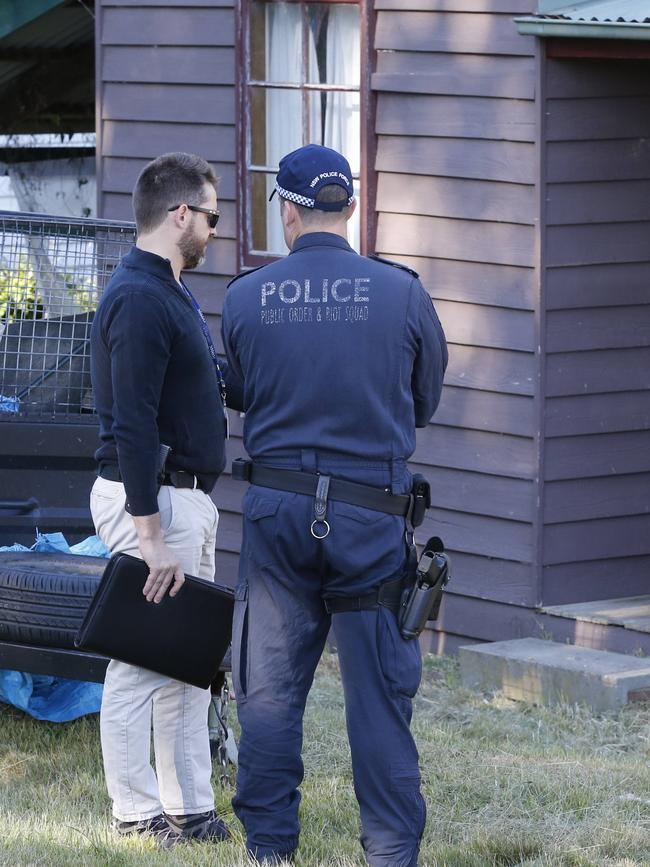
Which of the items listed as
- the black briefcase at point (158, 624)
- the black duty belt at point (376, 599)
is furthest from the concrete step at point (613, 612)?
the black duty belt at point (376, 599)

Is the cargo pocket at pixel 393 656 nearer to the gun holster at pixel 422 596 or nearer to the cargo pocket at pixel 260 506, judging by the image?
the gun holster at pixel 422 596

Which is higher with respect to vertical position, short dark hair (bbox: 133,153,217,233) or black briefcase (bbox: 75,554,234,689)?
short dark hair (bbox: 133,153,217,233)

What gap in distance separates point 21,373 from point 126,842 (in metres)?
2.04

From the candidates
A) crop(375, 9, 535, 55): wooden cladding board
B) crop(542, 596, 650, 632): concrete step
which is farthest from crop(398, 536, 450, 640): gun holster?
crop(375, 9, 535, 55): wooden cladding board

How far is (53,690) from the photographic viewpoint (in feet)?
17.4

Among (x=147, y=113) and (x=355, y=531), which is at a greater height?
(x=147, y=113)

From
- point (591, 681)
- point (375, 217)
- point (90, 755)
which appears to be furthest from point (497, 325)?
point (90, 755)

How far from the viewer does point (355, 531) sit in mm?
3602

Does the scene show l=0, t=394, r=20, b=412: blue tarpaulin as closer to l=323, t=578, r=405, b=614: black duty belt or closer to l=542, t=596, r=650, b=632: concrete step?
l=323, t=578, r=405, b=614: black duty belt

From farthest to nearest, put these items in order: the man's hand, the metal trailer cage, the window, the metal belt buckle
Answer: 1. the window
2. the metal trailer cage
3. the man's hand
4. the metal belt buckle

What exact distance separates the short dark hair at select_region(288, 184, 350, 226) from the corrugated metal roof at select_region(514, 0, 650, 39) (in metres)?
2.53

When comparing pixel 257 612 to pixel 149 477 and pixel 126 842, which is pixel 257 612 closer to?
pixel 149 477

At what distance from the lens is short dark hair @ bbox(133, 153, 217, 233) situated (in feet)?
13.1

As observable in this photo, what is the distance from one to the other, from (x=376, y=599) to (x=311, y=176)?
1.13m
